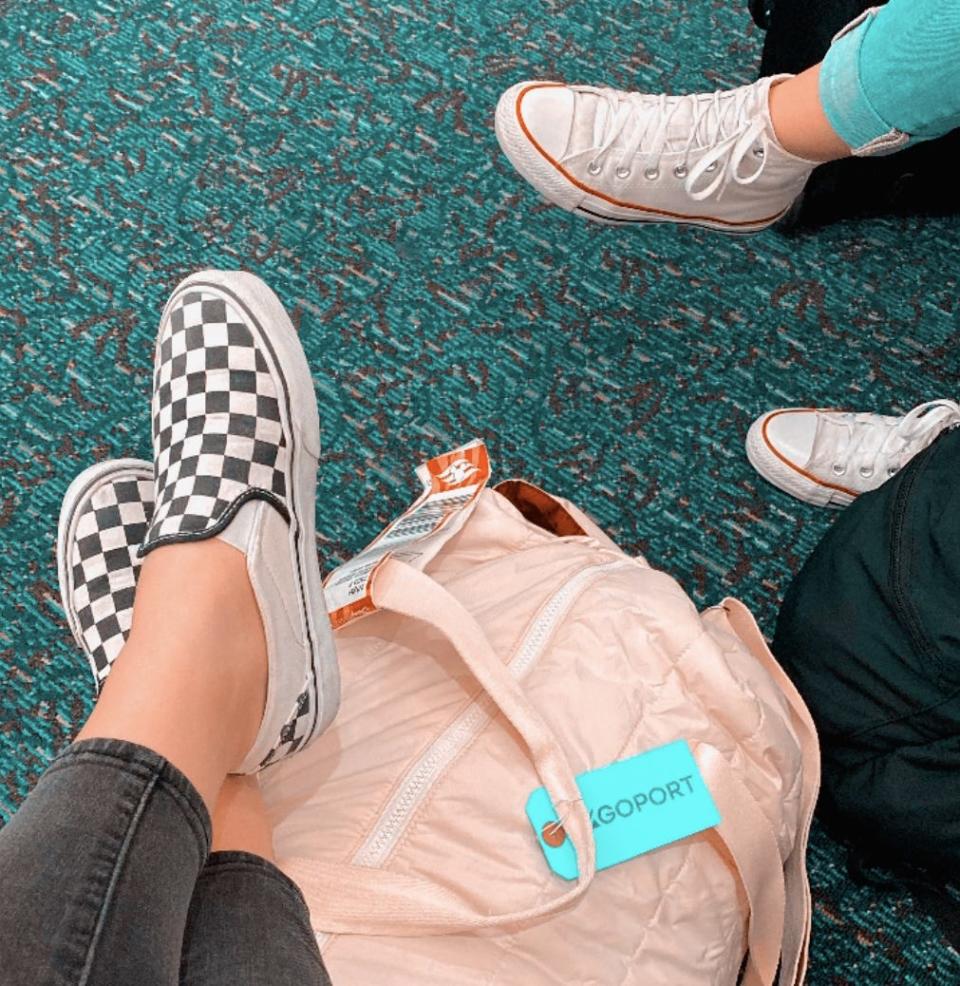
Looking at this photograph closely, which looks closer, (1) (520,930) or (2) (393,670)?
(1) (520,930)

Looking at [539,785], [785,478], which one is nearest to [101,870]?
[539,785]

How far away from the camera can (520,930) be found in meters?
0.63

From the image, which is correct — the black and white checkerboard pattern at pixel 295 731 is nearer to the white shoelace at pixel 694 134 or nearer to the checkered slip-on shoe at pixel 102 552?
the checkered slip-on shoe at pixel 102 552

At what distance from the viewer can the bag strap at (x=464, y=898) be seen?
613 millimetres

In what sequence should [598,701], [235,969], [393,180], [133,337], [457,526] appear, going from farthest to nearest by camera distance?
[393,180] < [133,337] < [457,526] < [598,701] < [235,969]

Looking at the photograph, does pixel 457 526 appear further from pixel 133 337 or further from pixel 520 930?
pixel 133 337

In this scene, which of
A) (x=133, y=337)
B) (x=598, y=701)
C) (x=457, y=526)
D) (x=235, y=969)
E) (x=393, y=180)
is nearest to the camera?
(x=235, y=969)

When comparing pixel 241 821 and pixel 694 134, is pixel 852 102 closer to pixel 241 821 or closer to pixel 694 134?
pixel 694 134

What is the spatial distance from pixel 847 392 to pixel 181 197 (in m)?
0.83

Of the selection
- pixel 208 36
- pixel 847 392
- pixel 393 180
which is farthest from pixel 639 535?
pixel 208 36

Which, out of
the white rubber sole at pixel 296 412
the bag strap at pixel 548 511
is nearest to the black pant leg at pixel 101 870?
the white rubber sole at pixel 296 412

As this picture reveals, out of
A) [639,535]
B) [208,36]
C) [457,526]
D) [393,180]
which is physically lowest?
[639,535]

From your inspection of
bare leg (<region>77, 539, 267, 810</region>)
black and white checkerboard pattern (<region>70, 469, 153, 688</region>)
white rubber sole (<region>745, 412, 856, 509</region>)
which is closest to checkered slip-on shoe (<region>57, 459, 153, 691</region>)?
black and white checkerboard pattern (<region>70, 469, 153, 688</region>)

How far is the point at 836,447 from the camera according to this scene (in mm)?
1089
